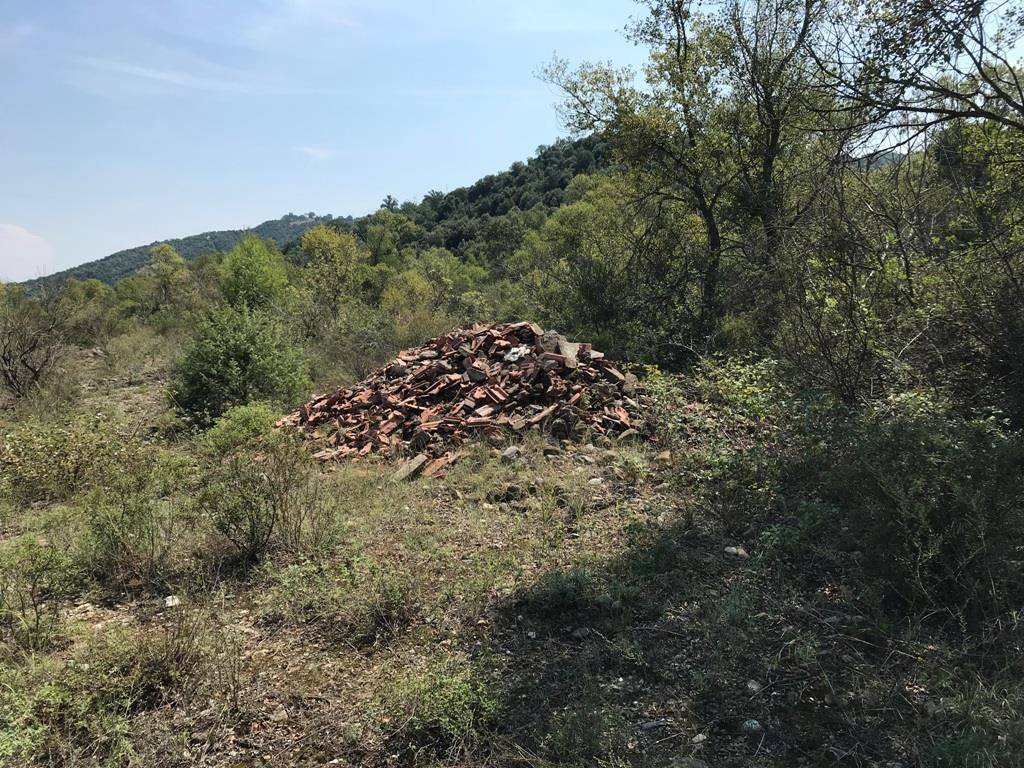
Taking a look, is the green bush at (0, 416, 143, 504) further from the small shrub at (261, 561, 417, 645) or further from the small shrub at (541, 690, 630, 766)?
the small shrub at (541, 690, 630, 766)

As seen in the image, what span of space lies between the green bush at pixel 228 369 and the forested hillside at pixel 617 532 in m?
0.07

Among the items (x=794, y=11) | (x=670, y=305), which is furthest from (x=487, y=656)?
(x=794, y=11)

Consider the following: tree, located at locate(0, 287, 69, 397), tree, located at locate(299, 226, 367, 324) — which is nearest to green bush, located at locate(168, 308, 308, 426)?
tree, located at locate(0, 287, 69, 397)

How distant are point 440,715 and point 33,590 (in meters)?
2.73

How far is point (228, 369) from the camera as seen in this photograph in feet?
29.0

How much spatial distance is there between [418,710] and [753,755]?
4.82 feet

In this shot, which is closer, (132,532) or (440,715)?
(440,715)

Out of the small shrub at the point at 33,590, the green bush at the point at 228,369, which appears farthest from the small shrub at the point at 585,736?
the green bush at the point at 228,369

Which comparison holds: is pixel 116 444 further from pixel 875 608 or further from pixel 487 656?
pixel 875 608

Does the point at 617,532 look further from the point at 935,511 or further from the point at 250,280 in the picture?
the point at 250,280

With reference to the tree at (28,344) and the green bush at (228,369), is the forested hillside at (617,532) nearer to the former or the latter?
the green bush at (228,369)

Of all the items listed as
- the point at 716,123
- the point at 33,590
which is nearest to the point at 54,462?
the point at 33,590

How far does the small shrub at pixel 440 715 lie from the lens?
2.48 metres

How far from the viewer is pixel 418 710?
102 inches
